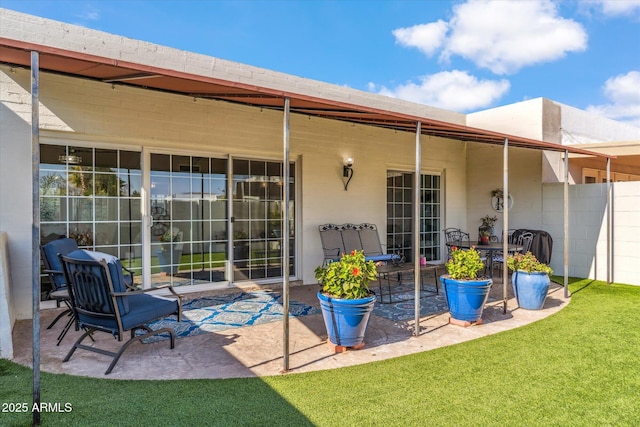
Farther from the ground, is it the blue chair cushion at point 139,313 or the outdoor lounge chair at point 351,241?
the outdoor lounge chair at point 351,241

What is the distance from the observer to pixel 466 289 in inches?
165

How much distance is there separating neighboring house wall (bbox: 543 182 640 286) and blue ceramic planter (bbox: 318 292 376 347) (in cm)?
602

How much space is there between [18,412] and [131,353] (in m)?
1.02

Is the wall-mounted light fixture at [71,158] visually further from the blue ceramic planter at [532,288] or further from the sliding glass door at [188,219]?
the blue ceramic planter at [532,288]

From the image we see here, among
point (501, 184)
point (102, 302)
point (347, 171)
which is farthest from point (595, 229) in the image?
point (102, 302)

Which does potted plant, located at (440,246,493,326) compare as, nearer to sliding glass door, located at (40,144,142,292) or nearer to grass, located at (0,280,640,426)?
grass, located at (0,280,640,426)

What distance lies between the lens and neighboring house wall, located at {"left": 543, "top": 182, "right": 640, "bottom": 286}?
673 cm

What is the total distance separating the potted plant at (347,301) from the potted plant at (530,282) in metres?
2.68

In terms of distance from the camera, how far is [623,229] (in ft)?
22.4

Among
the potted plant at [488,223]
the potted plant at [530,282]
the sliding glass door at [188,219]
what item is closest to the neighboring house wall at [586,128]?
the potted plant at [488,223]

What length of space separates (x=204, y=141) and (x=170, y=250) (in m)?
1.70

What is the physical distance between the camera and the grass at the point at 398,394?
2.35 meters

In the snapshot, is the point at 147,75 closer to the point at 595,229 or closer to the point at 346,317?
the point at 346,317

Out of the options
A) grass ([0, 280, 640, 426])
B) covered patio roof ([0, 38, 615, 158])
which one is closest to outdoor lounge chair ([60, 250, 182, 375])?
grass ([0, 280, 640, 426])
